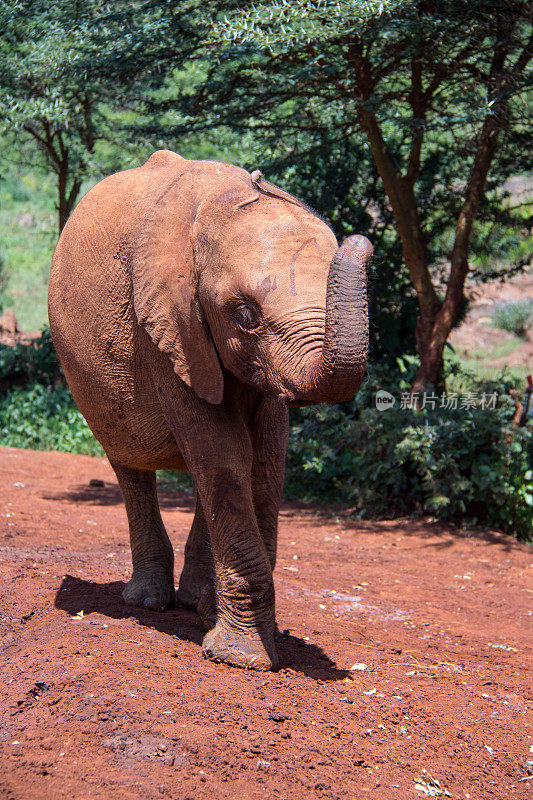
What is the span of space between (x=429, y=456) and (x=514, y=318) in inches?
513

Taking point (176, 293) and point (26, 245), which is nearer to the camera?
point (176, 293)

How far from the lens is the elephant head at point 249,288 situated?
120 inches

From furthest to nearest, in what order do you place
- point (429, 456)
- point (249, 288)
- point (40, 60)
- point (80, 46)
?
1. point (80, 46)
2. point (429, 456)
3. point (40, 60)
4. point (249, 288)

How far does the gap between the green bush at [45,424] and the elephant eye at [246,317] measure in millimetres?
8771

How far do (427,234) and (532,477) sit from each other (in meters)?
3.14

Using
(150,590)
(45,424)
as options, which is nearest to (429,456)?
(150,590)

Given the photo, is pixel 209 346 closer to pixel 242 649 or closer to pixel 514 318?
pixel 242 649

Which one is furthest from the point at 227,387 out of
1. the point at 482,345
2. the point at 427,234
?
the point at 482,345

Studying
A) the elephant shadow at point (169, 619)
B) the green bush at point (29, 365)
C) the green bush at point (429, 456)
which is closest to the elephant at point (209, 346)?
the elephant shadow at point (169, 619)

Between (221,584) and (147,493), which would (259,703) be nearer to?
(221,584)

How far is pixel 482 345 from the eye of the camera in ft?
67.2

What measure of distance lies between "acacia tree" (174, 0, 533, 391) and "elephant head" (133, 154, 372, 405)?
3522 mm

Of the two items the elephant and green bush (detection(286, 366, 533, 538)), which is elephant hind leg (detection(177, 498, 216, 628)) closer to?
the elephant

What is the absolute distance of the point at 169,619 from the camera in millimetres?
4887
